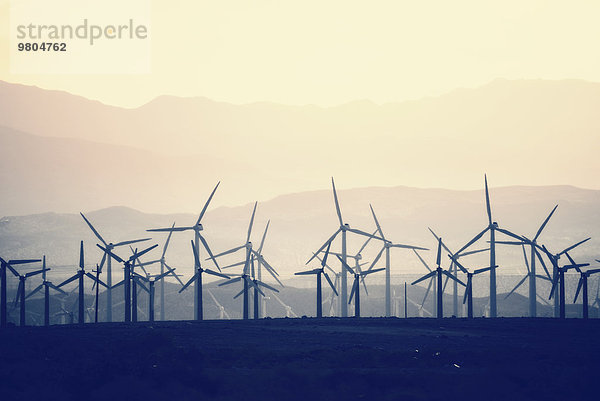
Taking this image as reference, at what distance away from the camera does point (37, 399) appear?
5775 centimetres

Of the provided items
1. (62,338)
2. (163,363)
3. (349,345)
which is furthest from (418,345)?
(62,338)

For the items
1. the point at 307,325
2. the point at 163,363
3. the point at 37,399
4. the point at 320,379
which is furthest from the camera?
the point at 307,325

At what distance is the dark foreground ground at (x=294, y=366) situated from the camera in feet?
196

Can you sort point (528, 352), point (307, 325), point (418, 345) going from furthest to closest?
1. point (307, 325)
2. point (418, 345)
3. point (528, 352)

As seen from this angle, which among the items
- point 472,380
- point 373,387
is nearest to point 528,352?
point 472,380

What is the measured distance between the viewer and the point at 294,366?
67.3m

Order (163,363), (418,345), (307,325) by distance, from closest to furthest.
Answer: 1. (163,363)
2. (418,345)
3. (307,325)

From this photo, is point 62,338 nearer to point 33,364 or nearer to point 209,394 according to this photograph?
point 33,364

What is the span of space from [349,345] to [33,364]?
26291 millimetres

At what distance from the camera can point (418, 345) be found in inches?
3243

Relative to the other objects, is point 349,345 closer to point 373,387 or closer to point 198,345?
point 198,345

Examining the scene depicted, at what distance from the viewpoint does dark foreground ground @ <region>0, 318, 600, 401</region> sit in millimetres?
59594

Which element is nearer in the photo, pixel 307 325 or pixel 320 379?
pixel 320 379

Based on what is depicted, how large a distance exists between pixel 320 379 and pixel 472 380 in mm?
9957
